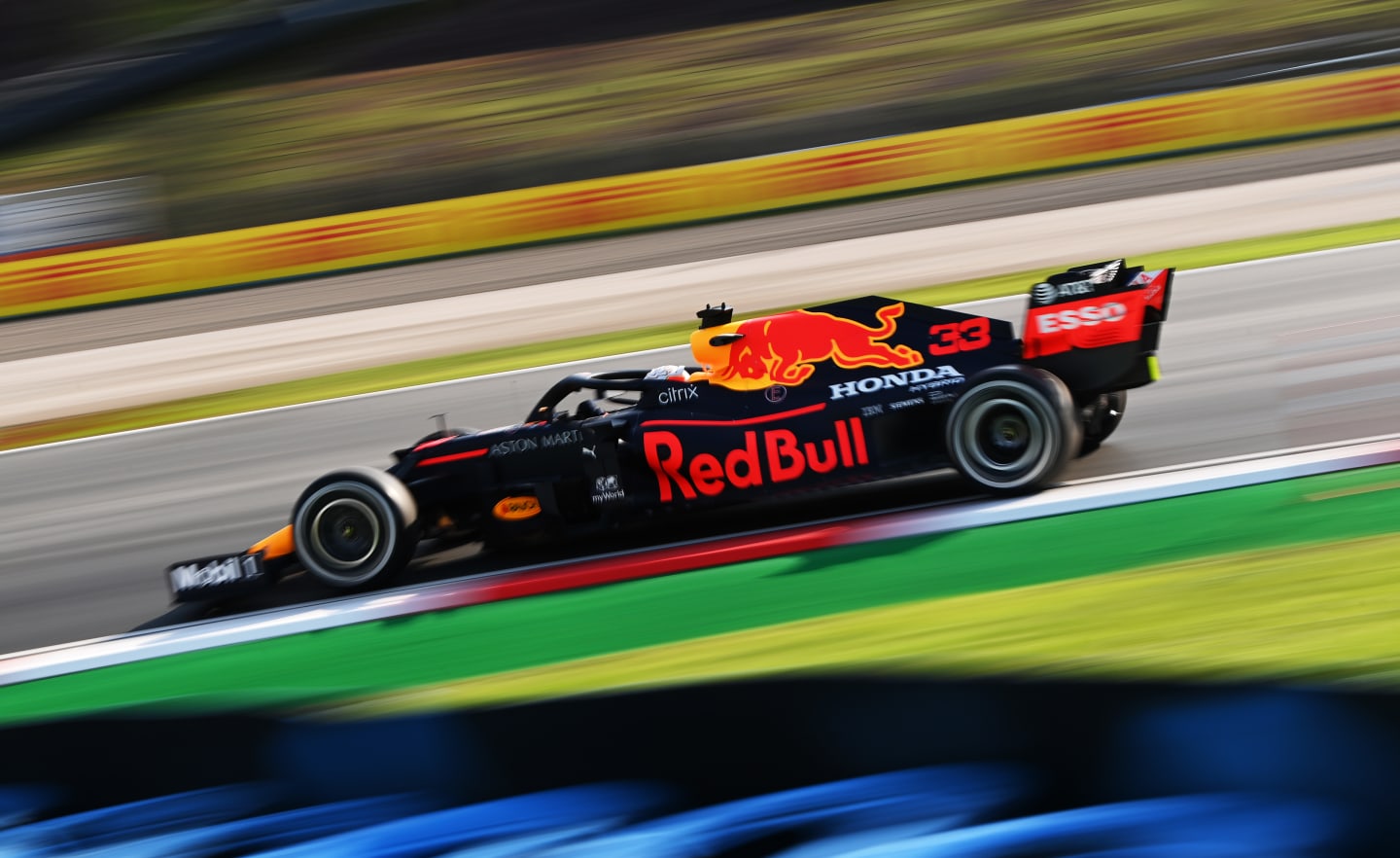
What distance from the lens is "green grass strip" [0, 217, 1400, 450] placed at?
11.6 meters

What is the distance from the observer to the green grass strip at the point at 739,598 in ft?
18.7

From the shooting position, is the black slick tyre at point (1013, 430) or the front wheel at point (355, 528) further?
the front wheel at point (355, 528)

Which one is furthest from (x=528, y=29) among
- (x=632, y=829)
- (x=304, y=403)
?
(x=632, y=829)

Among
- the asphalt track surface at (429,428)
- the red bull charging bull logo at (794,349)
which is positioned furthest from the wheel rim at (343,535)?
the red bull charging bull logo at (794,349)

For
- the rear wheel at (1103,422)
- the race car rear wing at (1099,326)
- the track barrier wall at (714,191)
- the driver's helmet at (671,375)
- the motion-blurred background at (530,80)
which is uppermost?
the motion-blurred background at (530,80)

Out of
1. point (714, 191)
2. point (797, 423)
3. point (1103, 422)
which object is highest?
point (714, 191)

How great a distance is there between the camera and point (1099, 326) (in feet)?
20.5

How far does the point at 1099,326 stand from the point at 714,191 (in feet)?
37.6

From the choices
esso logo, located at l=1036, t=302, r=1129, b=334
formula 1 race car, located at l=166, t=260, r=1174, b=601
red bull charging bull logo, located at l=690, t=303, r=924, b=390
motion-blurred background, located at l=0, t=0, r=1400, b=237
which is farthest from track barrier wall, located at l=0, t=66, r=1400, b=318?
esso logo, located at l=1036, t=302, r=1129, b=334

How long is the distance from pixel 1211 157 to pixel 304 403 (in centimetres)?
1087

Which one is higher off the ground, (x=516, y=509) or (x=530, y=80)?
(x=530, y=80)

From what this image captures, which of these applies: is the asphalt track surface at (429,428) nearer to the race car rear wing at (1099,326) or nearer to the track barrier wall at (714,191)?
the race car rear wing at (1099,326)

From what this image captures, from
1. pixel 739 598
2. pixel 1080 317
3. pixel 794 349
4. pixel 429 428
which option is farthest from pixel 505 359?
pixel 1080 317

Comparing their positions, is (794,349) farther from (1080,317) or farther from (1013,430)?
(1080,317)
